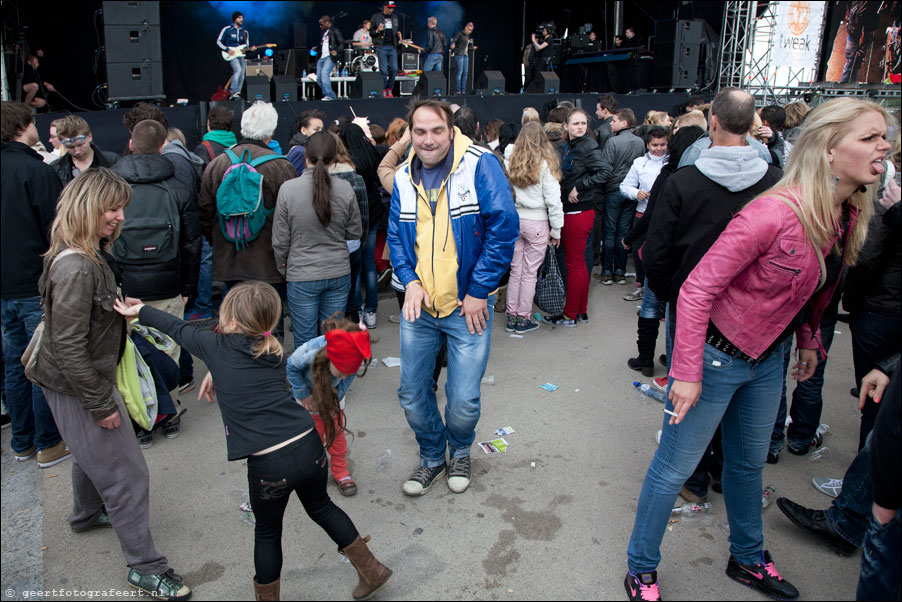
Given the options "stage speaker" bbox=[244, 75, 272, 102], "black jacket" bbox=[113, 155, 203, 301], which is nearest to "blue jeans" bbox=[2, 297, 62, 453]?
"black jacket" bbox=[113, 155, 203, 301]

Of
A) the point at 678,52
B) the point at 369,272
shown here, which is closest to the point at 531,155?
the point at 369,272

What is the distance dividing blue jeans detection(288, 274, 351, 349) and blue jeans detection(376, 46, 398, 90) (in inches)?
474

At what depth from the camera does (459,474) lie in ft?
11.4

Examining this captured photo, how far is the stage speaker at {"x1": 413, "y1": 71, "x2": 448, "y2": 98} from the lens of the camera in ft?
44.7

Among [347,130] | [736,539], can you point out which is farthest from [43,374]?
[347,130]

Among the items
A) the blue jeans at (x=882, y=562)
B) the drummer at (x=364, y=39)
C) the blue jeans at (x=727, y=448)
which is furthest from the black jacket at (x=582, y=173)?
the drummer at (x=364, y=39)

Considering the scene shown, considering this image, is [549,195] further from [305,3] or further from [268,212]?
[305,3]

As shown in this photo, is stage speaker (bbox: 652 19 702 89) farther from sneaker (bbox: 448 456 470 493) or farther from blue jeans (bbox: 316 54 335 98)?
sneaker (bbox: 448 456 470 493)

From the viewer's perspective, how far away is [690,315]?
2287 millimetres

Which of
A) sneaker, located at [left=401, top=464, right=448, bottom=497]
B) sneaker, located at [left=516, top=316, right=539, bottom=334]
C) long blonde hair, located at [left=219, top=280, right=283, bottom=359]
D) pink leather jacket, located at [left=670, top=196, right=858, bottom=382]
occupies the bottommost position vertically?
sneaker, located at [left=401, top=464, right=448, bottom=497]

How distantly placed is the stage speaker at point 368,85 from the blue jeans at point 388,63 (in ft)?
8.38

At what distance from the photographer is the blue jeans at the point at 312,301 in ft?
14.0

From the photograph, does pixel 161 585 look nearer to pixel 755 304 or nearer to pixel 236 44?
pixel 755 304

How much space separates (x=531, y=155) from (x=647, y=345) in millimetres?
1843
